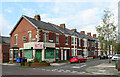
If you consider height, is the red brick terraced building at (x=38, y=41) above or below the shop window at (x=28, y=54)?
above

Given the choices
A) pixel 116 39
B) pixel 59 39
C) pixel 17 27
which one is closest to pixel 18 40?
pixel 17 27

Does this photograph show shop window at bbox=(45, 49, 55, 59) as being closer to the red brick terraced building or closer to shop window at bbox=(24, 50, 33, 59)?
the red brick terraced building

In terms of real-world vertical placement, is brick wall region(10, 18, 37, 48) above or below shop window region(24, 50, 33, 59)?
above

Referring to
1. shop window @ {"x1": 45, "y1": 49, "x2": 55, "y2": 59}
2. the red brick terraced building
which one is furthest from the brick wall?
shop window @ {"x1": 45, "y1": 49, "x2": 55, "y2": 59}

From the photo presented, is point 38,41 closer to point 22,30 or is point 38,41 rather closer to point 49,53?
point 49,53

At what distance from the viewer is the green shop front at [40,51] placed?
29.2m

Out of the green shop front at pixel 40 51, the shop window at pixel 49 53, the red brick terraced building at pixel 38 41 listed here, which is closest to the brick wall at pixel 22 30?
the red brick terraced building at pixel 38 41

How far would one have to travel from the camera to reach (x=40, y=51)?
1173 inches

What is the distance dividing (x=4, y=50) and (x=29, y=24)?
37.5 feet

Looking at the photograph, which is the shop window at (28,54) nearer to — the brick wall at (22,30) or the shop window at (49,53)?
the brick wall at (22,30)

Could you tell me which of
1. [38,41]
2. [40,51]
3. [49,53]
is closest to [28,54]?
[40,51]

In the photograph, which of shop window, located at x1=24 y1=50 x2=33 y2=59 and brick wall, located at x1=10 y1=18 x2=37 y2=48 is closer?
shop window, located at x1=24 y1=50 x2=33 y2=59

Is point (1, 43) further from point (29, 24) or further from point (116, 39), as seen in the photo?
point (116, 39)

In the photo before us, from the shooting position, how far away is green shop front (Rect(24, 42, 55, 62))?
29.2 metres
